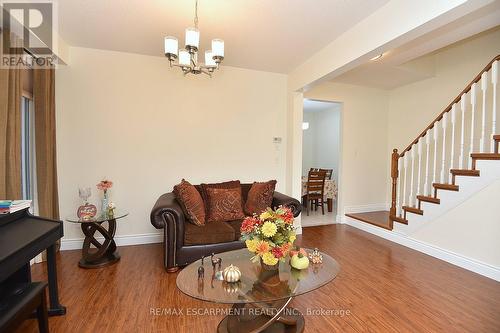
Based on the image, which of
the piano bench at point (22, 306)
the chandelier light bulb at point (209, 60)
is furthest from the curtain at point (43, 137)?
the chandelier light bulb at point (209, 60)

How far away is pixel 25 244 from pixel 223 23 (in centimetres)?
250

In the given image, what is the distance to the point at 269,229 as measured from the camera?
1571mm

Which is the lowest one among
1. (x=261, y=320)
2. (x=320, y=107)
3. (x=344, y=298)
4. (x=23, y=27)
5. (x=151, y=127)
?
(x=344, y=298)

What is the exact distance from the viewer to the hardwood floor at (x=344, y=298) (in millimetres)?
1839

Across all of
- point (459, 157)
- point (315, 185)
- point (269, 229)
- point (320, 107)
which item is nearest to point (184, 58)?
point (269, 229)

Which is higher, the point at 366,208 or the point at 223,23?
the point at 223,23

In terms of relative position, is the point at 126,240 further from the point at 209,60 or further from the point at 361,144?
the point at 361,144

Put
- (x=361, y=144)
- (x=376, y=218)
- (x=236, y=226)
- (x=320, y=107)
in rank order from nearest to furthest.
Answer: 1. (x=236, y=226)
2. (x=376, y=218)
3. (x=361, y=144)
4. (x=320, y=107)

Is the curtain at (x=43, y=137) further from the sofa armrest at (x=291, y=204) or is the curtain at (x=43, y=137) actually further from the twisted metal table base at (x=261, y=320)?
the sofa armrest at (x=291, y=204)

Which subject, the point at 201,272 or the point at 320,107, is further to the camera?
the point at 320,107

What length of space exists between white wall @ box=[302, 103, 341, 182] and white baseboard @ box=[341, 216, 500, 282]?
317cm

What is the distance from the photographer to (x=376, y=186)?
516 cm

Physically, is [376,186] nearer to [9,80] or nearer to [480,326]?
[480,326]

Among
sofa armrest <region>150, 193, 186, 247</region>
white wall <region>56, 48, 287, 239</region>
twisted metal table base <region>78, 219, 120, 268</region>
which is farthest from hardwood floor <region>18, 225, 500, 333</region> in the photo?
white wall <region>56, 48, 287, 239</region>
